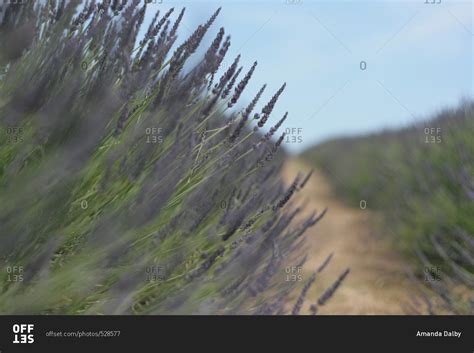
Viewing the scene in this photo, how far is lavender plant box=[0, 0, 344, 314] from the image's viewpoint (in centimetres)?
158

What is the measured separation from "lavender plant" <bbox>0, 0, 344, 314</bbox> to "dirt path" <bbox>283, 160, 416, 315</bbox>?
3.86 ft

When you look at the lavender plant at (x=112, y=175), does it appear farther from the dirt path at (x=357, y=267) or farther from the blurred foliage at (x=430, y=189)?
the blurred foliage at (x=430, y=189)

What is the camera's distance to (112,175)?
1.82m

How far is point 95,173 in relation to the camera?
190 centimetres

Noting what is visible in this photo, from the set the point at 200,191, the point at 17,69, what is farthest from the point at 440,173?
the point at 17,69

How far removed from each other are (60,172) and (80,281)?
0.28 m

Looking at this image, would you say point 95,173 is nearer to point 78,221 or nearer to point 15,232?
point 78,221

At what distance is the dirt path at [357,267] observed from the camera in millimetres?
4812

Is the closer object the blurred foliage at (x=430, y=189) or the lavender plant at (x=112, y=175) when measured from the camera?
the lavender plant at (x=112, y=175)
